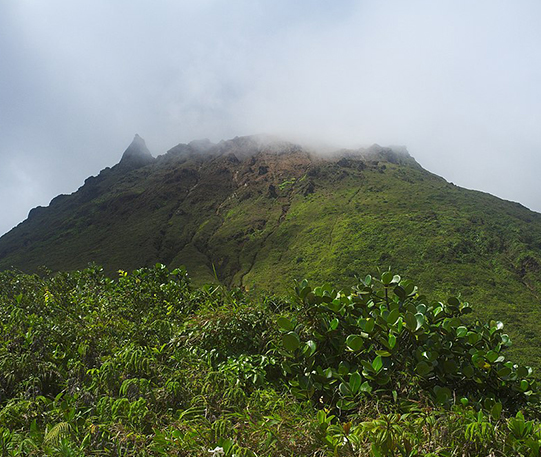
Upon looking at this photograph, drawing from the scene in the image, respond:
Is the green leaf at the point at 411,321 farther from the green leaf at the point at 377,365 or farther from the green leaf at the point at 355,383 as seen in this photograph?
the green leaf at the point at 355,383

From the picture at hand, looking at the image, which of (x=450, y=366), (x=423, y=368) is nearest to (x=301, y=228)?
(x=450, y=366)

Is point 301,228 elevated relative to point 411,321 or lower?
lower

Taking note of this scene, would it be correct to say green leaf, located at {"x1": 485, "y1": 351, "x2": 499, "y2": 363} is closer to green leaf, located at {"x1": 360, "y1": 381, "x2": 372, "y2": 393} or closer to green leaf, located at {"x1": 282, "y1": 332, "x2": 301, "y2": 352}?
green leaf, located at {"x1": 360, "y1": 381, "x2": 372, "y2": 393}

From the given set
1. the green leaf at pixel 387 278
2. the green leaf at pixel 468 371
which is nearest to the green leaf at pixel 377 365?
the green leaf at pixel 468 371

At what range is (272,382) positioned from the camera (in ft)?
11.6

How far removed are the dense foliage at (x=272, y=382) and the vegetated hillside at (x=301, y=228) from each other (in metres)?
47.9

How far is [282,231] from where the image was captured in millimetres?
100875

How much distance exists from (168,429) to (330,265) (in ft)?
240

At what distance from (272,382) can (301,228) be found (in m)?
96.6

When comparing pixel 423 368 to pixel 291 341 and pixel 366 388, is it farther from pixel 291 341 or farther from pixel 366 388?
pixel 291 341

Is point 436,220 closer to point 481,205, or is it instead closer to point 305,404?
point 481,205

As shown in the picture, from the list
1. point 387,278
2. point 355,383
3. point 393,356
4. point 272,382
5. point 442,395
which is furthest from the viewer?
point 387,278

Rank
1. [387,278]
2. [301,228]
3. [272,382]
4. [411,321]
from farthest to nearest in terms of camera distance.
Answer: [301,228] < [387,278] < [272,382] < [411,321]

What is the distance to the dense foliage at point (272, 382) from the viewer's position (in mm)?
2316
